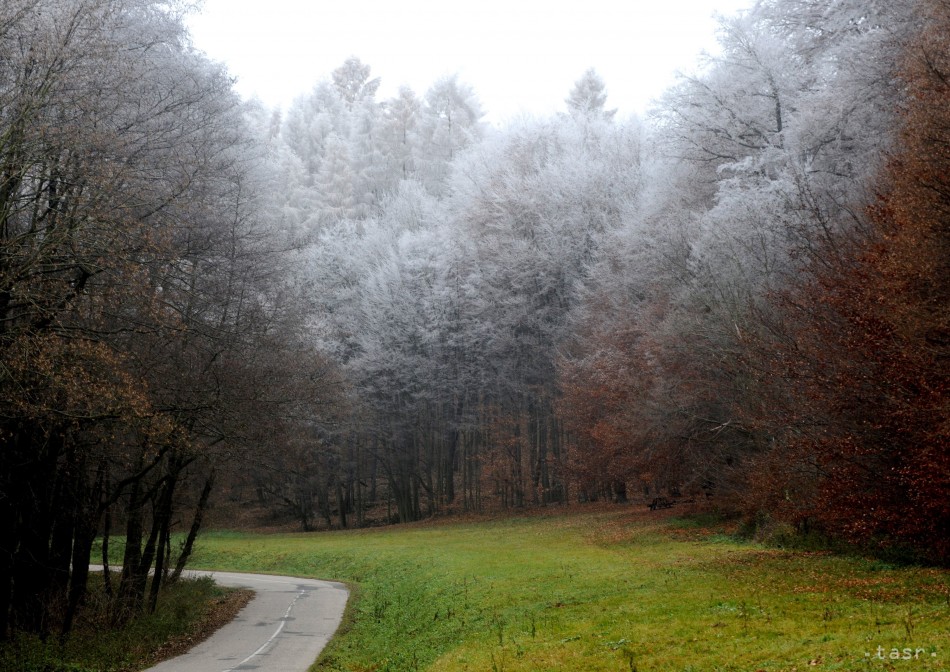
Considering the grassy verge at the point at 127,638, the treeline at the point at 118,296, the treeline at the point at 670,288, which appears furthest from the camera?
the treeline at the point at 670,288

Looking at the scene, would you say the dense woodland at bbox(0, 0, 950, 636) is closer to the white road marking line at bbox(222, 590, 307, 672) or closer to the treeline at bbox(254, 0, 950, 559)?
the treeline at bbox(254, 0, 950, 559)

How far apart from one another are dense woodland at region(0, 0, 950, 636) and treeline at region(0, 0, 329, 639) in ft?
0.30

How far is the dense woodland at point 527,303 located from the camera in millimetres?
11289

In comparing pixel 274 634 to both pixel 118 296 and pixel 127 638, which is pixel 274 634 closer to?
pixel 127 638

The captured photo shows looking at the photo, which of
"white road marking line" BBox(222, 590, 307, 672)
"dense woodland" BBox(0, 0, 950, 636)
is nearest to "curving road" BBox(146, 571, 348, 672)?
"white road marking line" BBox(222, 590, 307, 672)

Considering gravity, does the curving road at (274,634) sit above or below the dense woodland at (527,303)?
below

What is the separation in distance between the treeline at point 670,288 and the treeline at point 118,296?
7.94 metres

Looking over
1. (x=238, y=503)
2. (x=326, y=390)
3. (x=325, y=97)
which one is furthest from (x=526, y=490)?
(x=325, y=97)

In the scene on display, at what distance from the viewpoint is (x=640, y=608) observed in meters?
12.2

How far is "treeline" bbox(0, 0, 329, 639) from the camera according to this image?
10.6 metres

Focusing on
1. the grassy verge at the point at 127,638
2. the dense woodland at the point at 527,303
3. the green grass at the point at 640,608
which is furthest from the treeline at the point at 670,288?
the grassy verge at the point at 127,638

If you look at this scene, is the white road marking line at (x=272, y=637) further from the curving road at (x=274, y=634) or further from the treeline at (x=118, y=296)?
the treeline at (x=118, y=296)

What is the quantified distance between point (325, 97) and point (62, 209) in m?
59.8

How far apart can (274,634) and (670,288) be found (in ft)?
55.5
